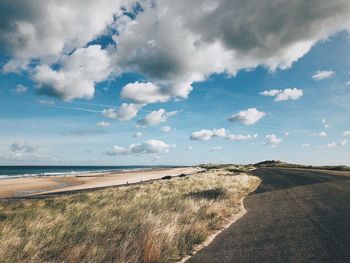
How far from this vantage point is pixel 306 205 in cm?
1423

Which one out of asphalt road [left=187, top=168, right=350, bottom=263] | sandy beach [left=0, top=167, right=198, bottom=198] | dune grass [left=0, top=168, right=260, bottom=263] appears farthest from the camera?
sandy beach [left=0, top=167, right=198, bottom=198]

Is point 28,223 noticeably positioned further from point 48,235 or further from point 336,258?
point 336,258

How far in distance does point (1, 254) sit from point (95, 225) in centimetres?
383

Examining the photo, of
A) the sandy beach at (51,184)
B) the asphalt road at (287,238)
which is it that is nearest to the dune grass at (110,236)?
the asphalt road at (287,238)

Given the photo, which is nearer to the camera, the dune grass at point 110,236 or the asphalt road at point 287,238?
the asphalt road at point 287,238

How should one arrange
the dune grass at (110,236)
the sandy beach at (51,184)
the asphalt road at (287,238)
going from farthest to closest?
the sandy beach at (51,184) → the dune grass at (110,236) → the asphalt road at (287,238)

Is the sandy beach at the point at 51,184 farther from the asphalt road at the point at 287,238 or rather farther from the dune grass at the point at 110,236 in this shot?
the asphalt road at the point at 287,238

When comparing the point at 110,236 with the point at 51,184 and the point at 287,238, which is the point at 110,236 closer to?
the point at 287,238

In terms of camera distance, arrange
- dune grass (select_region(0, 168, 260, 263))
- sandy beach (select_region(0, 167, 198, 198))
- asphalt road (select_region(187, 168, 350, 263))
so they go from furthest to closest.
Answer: sandy beach (select_region(0, 167, 198, 198)) → dune grass (select_region(0, 168, 260, 263)) → asphalt road (select_region(187, 168, 350, 263))

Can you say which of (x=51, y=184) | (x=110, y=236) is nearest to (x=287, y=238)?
(x=110, y=236)

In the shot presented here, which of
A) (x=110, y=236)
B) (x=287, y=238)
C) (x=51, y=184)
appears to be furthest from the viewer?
(x=51, y=184)

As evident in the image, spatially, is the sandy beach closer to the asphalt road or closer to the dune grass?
the dune grass

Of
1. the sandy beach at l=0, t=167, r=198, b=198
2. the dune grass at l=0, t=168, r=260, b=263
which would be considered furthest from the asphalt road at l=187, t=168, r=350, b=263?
the sandy beach at l=0, t=167, r=198, b=198

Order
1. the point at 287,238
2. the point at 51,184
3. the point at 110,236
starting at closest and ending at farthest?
the point at 287,238, the point at 110,236, the point at 51,184
